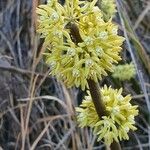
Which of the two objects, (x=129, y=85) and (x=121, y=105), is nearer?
(x=121, y=105)

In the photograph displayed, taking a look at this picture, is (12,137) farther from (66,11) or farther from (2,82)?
(66,11)

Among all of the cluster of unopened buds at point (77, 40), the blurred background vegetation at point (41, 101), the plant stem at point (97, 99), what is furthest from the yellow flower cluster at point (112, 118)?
the blurred background vegetation at point (41, 101)

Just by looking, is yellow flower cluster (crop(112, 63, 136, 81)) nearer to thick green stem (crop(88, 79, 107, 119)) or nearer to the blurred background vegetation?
the blurred background vegetation

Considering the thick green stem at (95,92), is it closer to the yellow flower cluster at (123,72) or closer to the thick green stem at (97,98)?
the thick green stem at (97,98)

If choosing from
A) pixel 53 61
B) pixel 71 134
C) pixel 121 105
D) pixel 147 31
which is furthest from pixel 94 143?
pixel 53 61

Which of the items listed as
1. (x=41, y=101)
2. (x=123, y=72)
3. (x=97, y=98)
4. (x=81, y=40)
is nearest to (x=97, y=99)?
(x=97, y=98)

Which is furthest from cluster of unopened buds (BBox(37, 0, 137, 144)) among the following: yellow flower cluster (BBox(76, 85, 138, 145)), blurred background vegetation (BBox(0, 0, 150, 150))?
blurred background vegetation (BBox(0, 0, 150, 150))
